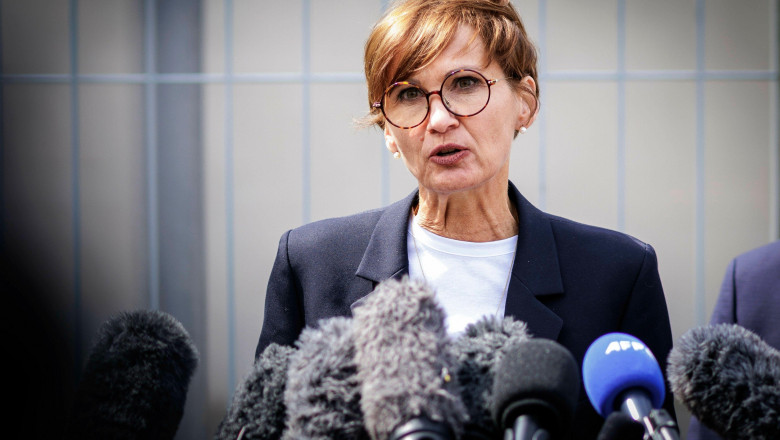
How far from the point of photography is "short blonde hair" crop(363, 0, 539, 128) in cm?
158

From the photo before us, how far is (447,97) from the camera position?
1579 mm

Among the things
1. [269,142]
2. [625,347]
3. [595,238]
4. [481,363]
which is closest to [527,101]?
[595,238]

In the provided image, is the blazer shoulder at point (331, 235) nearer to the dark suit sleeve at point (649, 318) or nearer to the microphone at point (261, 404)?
the dark suit sleeve at point (649, 318)

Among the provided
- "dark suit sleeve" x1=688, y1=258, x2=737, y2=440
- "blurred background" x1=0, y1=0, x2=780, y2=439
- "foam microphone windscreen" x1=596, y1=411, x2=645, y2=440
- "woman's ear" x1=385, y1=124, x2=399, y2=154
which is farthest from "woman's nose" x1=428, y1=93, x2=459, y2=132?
"blurred background" x1=0, y1=0, x2=780, y2=439

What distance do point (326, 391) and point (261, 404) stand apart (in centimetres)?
16

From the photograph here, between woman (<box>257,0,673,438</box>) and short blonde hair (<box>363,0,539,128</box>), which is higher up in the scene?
short blonde hair (<box>363,0,539,128</box>)

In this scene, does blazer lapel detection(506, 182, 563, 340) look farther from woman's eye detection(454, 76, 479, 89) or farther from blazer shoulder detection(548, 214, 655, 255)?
woman's eye detection(454, 76, 479, 89)

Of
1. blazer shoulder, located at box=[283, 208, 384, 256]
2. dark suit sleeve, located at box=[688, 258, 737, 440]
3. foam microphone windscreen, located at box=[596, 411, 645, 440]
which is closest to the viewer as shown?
foam microphone windscreen, located at box=[596, 411, 645, 440]

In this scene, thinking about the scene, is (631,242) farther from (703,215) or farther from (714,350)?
(703,215)

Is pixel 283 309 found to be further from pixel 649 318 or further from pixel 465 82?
pixel 649 318

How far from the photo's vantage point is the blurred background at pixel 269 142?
148 inches

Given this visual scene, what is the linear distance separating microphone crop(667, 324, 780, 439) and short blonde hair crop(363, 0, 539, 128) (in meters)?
0.82

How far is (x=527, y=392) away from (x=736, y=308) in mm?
1413

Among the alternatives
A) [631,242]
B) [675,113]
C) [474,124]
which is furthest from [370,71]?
[675,113]
